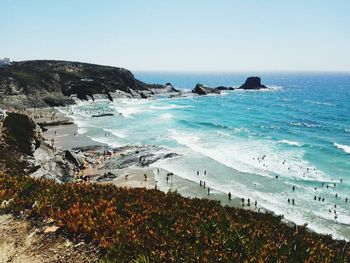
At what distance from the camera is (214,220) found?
10.4 m

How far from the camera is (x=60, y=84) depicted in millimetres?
146250

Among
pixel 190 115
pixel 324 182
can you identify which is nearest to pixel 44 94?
pixel 190 115

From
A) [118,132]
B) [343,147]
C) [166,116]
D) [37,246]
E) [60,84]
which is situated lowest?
[343,147]

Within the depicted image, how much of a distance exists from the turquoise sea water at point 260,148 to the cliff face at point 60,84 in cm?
1383

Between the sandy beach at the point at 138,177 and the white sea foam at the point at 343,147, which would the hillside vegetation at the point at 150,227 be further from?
the white sea foam at the point at 343,147

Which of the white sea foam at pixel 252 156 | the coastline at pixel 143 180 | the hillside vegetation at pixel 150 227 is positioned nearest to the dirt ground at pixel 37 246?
the hillside vegetation at pixel 150 227

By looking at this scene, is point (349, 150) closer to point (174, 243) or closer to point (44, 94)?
point (174, 243)

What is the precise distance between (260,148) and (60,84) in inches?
4003

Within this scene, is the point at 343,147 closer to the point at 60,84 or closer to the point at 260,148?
the point at 260,148

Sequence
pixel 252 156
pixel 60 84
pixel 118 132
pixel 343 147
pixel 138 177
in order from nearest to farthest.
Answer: pixel 138 177 < pixel 252 156 < pixel 343 147 < pixel 118 132 < pixel 60 84

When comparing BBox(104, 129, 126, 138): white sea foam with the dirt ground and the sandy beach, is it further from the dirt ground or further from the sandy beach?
the dirt ground

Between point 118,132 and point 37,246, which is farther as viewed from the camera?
point 118,132

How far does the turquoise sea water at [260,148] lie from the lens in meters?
41.4

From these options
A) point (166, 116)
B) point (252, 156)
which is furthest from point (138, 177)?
point (166, 116)
